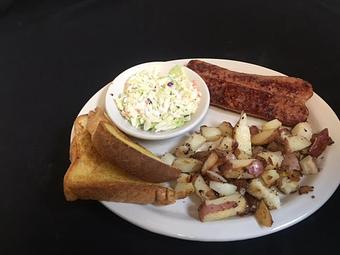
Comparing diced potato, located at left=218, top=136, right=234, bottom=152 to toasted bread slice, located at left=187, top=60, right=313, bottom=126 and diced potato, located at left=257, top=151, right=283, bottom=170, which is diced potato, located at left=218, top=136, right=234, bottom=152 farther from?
toasted bread slice, located at left=187, top=60, right=313, bottom=126

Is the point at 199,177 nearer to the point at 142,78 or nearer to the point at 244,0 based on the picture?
the point at 142,78

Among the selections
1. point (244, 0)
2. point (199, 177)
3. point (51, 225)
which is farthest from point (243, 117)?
point (244, 0)

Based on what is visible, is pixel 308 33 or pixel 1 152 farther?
pixel 308 33

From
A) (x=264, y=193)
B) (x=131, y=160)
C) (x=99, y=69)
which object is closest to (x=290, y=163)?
(x=264, y=193)

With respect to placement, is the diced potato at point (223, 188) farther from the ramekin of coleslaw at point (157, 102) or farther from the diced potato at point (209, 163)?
the ramekin of coleslaw at point (157, 102)

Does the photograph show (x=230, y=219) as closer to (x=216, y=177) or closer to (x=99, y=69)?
(x=216, y=177)
